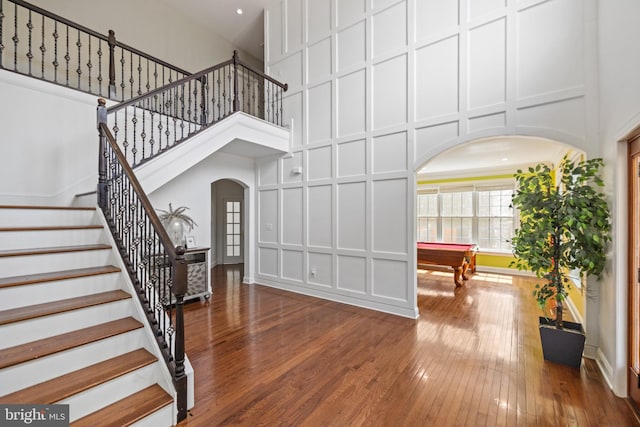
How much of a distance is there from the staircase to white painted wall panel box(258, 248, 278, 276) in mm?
3182

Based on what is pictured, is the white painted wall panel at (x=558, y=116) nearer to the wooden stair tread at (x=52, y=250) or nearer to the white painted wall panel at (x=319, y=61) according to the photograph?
the white painted wall panel at (x=319, y=61)

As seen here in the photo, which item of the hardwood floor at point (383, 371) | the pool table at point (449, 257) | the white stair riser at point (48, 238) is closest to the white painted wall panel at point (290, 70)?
the white stair riser at point (48, 238)

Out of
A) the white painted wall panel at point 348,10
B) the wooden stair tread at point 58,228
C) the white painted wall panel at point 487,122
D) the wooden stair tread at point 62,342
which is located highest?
the white painted wall panel at point 348,10

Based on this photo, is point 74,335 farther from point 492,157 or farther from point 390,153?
point 492,157

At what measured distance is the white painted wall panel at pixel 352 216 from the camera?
4230mm

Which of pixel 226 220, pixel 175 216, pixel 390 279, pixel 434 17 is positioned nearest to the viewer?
pixel 434 17

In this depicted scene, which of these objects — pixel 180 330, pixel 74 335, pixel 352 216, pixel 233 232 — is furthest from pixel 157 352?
pixel 233 232

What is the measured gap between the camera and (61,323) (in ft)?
5.90

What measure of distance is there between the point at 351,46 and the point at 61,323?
4897mm

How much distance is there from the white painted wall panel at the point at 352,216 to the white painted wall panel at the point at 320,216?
0.21 m

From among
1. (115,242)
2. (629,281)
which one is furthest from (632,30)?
(115,242)

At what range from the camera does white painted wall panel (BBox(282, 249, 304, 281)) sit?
16.4ft

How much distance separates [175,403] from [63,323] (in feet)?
3.11

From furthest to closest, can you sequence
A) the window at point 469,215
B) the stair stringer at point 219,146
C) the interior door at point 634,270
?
1. the window at point 469,215
2. the stair stringer at point 219,146
3. the interior door at point 634,270
